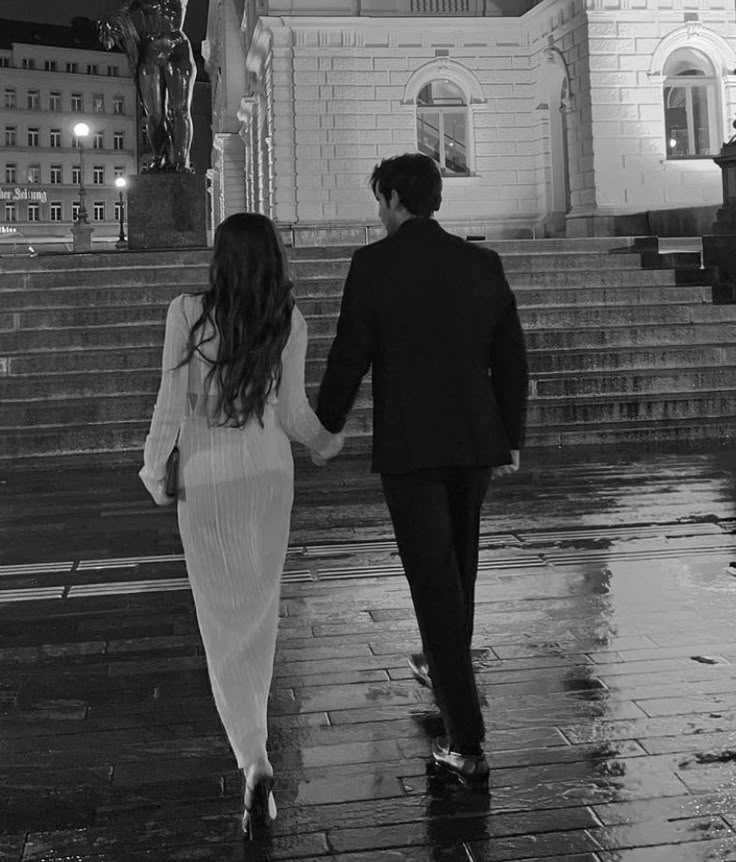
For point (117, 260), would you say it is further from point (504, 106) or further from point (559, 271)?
point (504, 106)

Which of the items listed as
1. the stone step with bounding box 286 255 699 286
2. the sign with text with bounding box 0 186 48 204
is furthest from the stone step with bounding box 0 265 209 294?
the sign with text with bounding box 0 186 48 204

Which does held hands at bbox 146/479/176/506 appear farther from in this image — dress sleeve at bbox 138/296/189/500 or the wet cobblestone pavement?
the wet cobblestone pavement

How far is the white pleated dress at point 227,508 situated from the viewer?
10.7ft

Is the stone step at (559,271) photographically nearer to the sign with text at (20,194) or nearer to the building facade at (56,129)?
the building facade at (56,129)

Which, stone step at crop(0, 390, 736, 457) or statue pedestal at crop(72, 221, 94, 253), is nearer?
stone step at crop(0, 390, 736, 457)

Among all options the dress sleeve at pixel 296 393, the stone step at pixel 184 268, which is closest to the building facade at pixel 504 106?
the stone step at pixel 184 268

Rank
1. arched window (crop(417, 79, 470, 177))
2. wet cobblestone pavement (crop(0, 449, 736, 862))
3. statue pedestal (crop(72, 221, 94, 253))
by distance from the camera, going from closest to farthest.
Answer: wet cobblestone pavement (crop(0, 449, 736, 862))
arched window (crop(417, 79, 470, 177))
statue pedestal (crop(72, 221, 94, 253))

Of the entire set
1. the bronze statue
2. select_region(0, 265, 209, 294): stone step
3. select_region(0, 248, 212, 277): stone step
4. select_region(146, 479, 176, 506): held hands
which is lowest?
select_region(146, 479, 176, 506): held hands

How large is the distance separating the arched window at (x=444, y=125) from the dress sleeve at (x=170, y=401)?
23.7 m

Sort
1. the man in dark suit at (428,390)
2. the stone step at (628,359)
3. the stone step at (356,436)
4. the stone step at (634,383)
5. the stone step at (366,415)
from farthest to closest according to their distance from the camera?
the stone step at (628,359)
the stone step at (634,383)
the stone step at (366,415)
the stone step at (356,436)
the man in dark suit at (428,390)

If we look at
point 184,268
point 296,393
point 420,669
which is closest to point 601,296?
point 184,268

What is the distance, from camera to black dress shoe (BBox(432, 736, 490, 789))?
3.31 m

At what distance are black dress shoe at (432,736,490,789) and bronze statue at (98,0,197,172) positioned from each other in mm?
14716

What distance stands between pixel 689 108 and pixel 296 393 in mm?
22855
